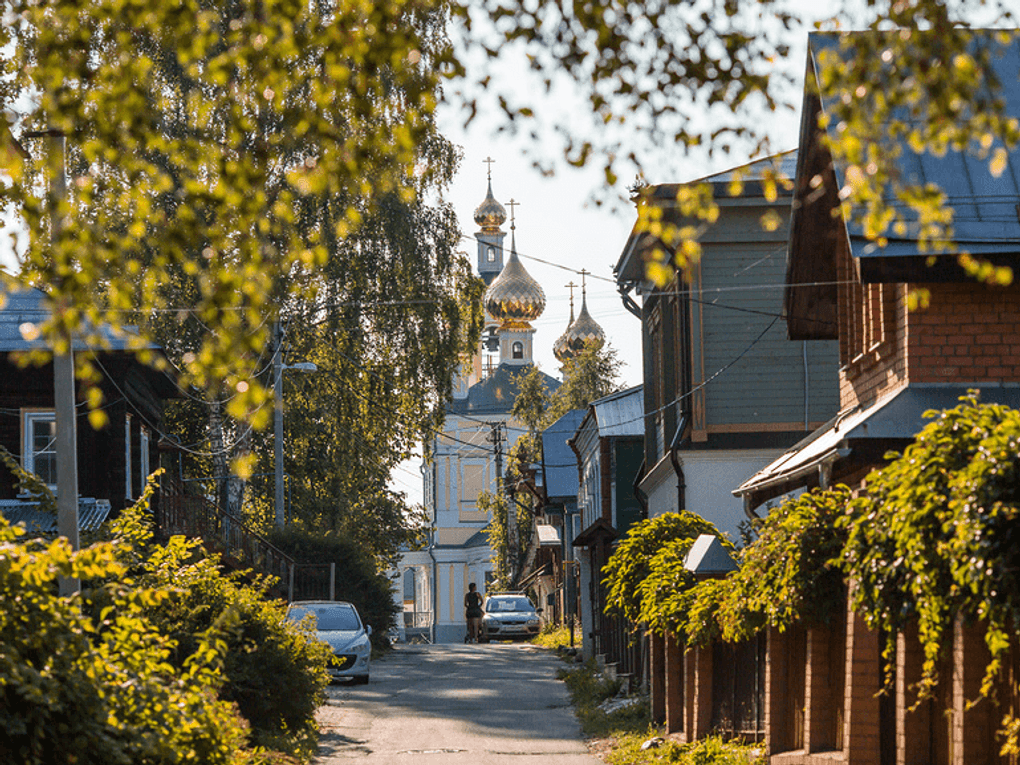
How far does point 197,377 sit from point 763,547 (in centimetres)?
625

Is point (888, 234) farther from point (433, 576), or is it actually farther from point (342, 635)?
point (433, 576)

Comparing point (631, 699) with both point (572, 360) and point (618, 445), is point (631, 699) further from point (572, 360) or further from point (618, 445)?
point (572, 360)

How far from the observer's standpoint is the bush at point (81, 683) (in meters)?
6.09

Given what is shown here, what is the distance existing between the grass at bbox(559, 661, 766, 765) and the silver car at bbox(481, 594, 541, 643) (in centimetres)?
2581

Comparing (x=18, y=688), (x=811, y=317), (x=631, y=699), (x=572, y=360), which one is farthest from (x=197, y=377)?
(x=572, y=360)

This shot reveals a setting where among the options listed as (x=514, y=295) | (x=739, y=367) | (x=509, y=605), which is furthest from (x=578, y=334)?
(x=739, y=367)

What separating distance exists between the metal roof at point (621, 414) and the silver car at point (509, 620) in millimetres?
19051

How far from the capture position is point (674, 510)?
22.3m

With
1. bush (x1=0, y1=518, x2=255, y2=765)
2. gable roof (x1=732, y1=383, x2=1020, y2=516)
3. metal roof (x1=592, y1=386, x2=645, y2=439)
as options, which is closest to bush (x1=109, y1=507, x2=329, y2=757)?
gable roof (x1=732, y1=383, x2=1020, y2=516)

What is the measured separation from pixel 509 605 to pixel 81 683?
4455 cm

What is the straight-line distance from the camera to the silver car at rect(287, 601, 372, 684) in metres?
25.9

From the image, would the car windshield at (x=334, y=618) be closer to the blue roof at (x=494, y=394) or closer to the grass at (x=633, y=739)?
the grass at (x=633, y=739)

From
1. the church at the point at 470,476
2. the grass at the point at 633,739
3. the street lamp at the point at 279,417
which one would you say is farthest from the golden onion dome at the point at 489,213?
the grass at the point at 633,739

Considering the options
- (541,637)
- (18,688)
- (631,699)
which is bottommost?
(541,637)
